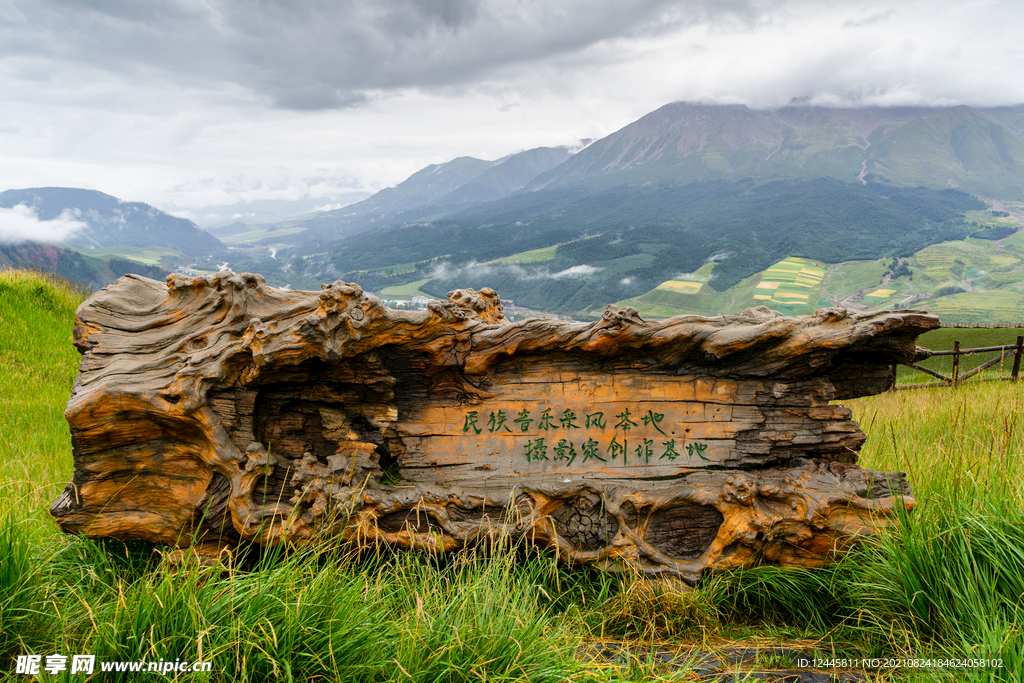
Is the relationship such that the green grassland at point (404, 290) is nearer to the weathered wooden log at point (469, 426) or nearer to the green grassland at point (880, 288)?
the green grassland at point (880, 288)

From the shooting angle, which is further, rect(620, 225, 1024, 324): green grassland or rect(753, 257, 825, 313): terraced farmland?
rect(620, 225, 1024, 324): green grassland

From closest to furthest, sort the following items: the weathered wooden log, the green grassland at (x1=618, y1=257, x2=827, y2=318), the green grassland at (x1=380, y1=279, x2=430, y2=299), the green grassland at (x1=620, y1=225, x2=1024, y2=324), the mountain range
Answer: the weathered wooden log → the green grassland at (x1=380, y1=279, x2=430, y2=299) → the green grassland at (x1=620, y1=225, x2=1024, y2=324) → the green grassland at (x1=618, y1=257, x2=827, y2=318) → the mountain range

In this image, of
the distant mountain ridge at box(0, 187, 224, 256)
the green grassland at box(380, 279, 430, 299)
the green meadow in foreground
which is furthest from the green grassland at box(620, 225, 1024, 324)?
the distant mountain ridge at box(0, 187, 224, 256)

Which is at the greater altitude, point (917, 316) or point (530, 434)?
point (917, 316)

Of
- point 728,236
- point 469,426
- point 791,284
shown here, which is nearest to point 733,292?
point 791,284

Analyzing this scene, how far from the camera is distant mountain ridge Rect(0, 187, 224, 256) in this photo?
447 ft

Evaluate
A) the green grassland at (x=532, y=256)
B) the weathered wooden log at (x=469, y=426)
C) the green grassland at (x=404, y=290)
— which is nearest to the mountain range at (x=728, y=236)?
the green grassland at (x=404, y=290)

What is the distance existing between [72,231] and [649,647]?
172881 mm

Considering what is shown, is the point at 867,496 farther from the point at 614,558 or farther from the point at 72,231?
the point at 72,231

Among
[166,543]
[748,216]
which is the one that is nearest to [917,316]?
[166,543]

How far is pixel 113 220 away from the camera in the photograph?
541 ft

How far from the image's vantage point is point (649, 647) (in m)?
3.24

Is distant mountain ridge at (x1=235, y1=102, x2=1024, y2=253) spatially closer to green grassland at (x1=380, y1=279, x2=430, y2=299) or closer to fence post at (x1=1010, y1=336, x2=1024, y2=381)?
green grassland at (x1=380, y1=279, x2=430, y2=299)

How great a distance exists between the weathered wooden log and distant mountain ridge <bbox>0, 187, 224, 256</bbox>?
145 metres
